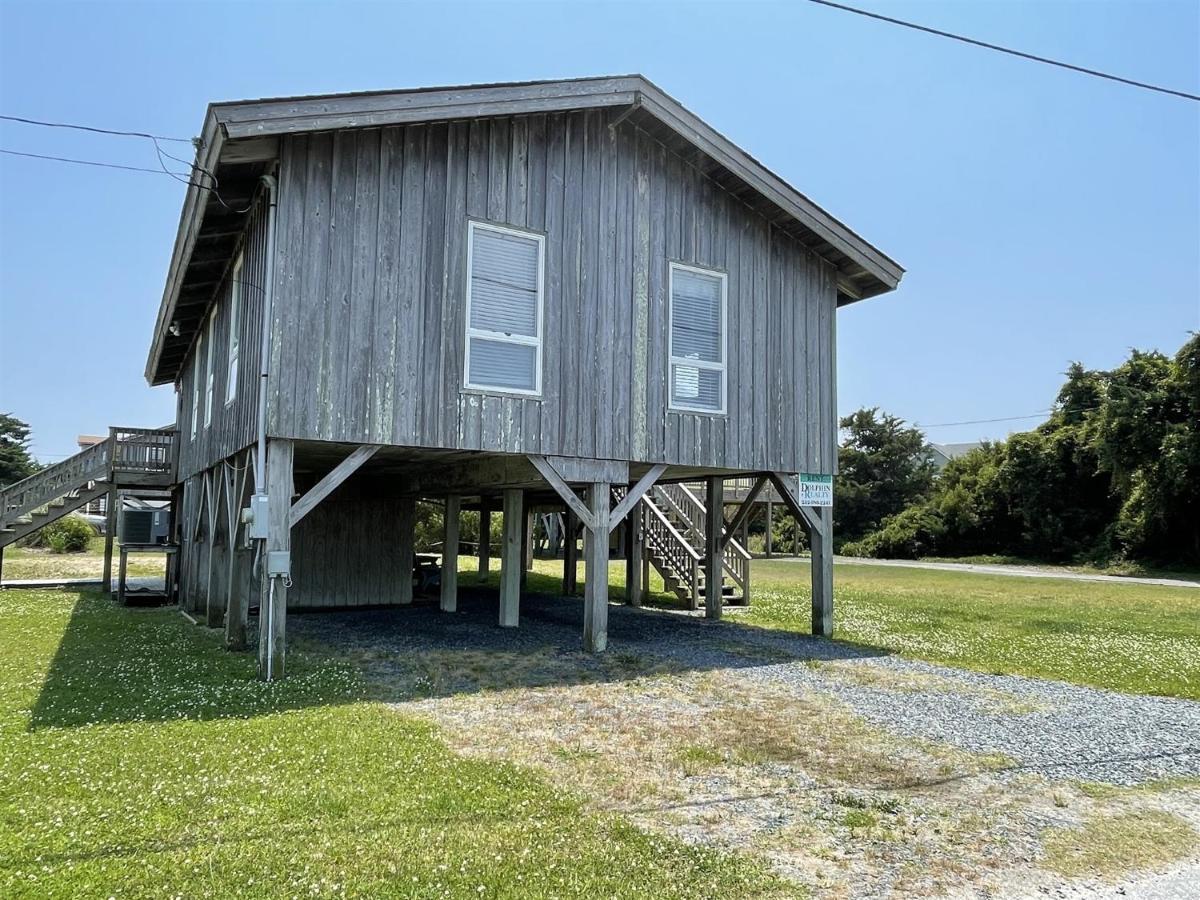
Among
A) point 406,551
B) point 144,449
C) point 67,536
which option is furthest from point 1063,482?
point 67,536

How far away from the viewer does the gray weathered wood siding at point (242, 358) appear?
9.40 meters

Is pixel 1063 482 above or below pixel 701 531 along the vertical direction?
above

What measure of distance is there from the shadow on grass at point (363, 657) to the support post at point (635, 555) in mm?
2051

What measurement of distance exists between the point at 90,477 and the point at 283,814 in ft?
58.1

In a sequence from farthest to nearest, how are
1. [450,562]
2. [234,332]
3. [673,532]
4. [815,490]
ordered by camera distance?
[673,532]
[450,562]
[815,490]
[234,332]

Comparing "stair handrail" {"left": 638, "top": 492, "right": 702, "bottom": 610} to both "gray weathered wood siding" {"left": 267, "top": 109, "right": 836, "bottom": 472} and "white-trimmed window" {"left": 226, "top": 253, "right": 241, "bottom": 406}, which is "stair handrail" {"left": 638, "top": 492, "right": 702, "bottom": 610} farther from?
"white-trimmed window" {"left": 226, "top": 253, "right": 241, "bottom": 406}

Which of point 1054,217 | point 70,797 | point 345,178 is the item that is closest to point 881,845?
point 70,797

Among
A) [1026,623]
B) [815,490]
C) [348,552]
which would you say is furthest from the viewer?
[348,552]

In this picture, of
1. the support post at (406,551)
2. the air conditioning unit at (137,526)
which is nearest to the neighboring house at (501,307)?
the support post at (406,551)

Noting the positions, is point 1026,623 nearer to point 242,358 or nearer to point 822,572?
point 822,572

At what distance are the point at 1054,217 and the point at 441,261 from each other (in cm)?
1887

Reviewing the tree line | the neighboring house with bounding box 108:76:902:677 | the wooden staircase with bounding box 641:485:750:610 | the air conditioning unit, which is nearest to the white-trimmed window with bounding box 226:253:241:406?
the neighboring house with bounding box 108:76:902:677

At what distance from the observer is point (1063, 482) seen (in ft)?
123

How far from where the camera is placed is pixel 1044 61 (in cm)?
822
